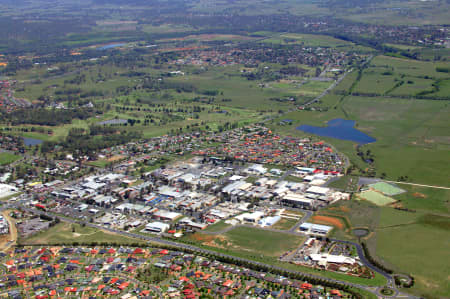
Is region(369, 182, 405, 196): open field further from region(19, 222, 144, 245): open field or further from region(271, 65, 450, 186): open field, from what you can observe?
region(19, 222, 144, 245): open field

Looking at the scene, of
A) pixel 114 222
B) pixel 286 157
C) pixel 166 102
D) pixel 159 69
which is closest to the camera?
pixel 114 222

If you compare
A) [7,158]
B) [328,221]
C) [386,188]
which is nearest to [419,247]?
[328,221]

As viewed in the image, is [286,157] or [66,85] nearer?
[286,157]

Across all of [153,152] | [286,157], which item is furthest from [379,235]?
[153,152]

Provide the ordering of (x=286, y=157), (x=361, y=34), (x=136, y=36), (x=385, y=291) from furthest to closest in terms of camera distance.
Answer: (x=136, y=36)
(x=361, y=34)
(x=286, y=157)
(x=385, y=291)

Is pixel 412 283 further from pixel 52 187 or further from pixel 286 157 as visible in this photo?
pixel 52 187

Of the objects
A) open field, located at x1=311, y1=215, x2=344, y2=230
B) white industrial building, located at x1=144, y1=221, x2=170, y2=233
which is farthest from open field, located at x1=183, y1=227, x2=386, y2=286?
open field, located at x1=311, y1=215, x2=344, y2=230

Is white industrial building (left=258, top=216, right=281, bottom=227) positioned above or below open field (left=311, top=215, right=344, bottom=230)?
below
